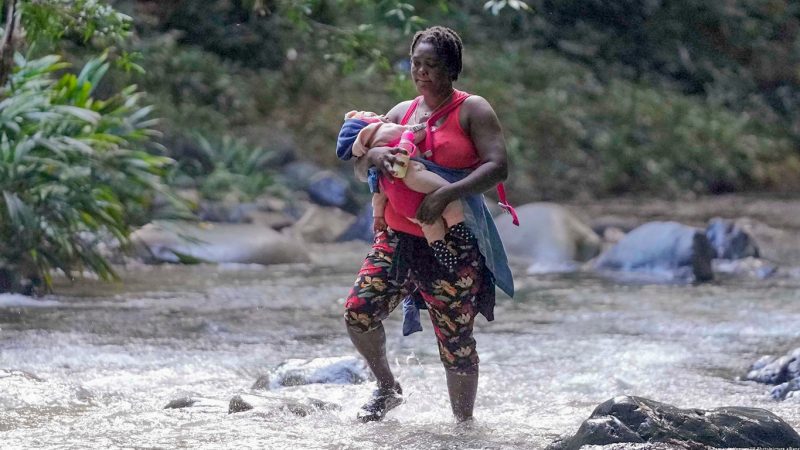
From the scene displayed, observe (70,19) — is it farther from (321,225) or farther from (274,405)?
(321,225)

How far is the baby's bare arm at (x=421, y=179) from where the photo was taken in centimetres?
466

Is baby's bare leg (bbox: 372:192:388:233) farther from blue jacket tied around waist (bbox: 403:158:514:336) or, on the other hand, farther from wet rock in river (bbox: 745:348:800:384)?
wet rock in river (bbox: 745:348:800:384)

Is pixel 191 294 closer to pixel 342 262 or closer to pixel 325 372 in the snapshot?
pixel 342 262

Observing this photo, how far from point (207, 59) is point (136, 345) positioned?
31.8ft

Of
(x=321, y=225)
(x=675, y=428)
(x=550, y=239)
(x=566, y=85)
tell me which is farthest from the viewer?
(x=566, y=85)

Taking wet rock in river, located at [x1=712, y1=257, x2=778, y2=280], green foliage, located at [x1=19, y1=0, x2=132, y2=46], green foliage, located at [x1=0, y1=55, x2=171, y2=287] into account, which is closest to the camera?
green foliage, located at [x1=19, y1=0, x2=132, y2=46]

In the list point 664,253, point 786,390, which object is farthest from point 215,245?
point 786,390

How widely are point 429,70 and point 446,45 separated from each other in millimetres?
112

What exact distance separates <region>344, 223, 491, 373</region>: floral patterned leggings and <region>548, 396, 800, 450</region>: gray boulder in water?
598mm

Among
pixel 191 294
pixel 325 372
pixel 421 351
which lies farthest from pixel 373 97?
pixel 325 372

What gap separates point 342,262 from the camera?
37.9 feet

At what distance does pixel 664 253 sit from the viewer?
36.8ft

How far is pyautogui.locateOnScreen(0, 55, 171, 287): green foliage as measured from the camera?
8.62 meters

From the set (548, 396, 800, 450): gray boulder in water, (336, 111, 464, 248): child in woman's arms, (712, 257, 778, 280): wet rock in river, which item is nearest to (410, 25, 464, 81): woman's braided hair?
(336, 111, 464, 248): child in woman's arms
